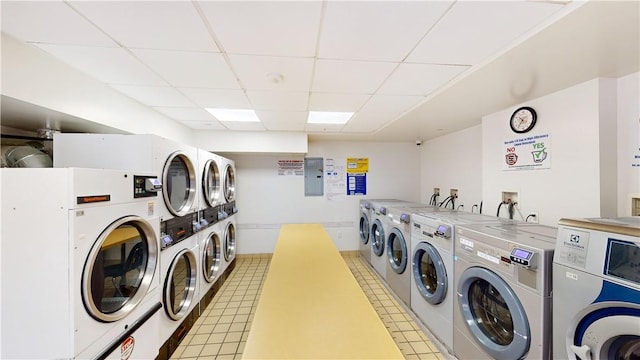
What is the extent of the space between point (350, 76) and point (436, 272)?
6.23 feet

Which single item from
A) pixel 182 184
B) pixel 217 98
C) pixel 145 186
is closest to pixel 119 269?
pixel 145 186

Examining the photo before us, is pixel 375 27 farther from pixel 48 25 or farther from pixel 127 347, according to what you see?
pixel 127 347

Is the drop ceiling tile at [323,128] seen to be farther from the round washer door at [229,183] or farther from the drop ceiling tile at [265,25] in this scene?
the drop ceiling tile at [265,25]

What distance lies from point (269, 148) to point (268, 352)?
3.09 m

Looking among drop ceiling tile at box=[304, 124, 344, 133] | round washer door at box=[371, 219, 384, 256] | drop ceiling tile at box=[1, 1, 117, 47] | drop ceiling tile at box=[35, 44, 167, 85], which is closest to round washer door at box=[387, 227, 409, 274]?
round washer door at box=[371, 219, 384, 256]

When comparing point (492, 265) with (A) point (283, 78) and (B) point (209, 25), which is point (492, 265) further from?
(B) point (209, 25)

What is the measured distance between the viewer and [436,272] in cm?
208

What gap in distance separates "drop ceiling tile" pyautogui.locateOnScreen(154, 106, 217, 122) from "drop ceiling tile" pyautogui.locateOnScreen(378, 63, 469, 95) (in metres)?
2.09

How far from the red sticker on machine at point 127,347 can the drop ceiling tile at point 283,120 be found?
2.27m

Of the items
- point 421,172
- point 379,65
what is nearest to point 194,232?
point 379,65

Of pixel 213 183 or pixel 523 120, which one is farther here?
pixel 213 183

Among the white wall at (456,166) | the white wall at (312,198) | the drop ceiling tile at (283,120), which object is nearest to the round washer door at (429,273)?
the white wall at (456,166)

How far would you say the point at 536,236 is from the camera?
1497 millimetres

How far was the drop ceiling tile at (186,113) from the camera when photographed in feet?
8.51
